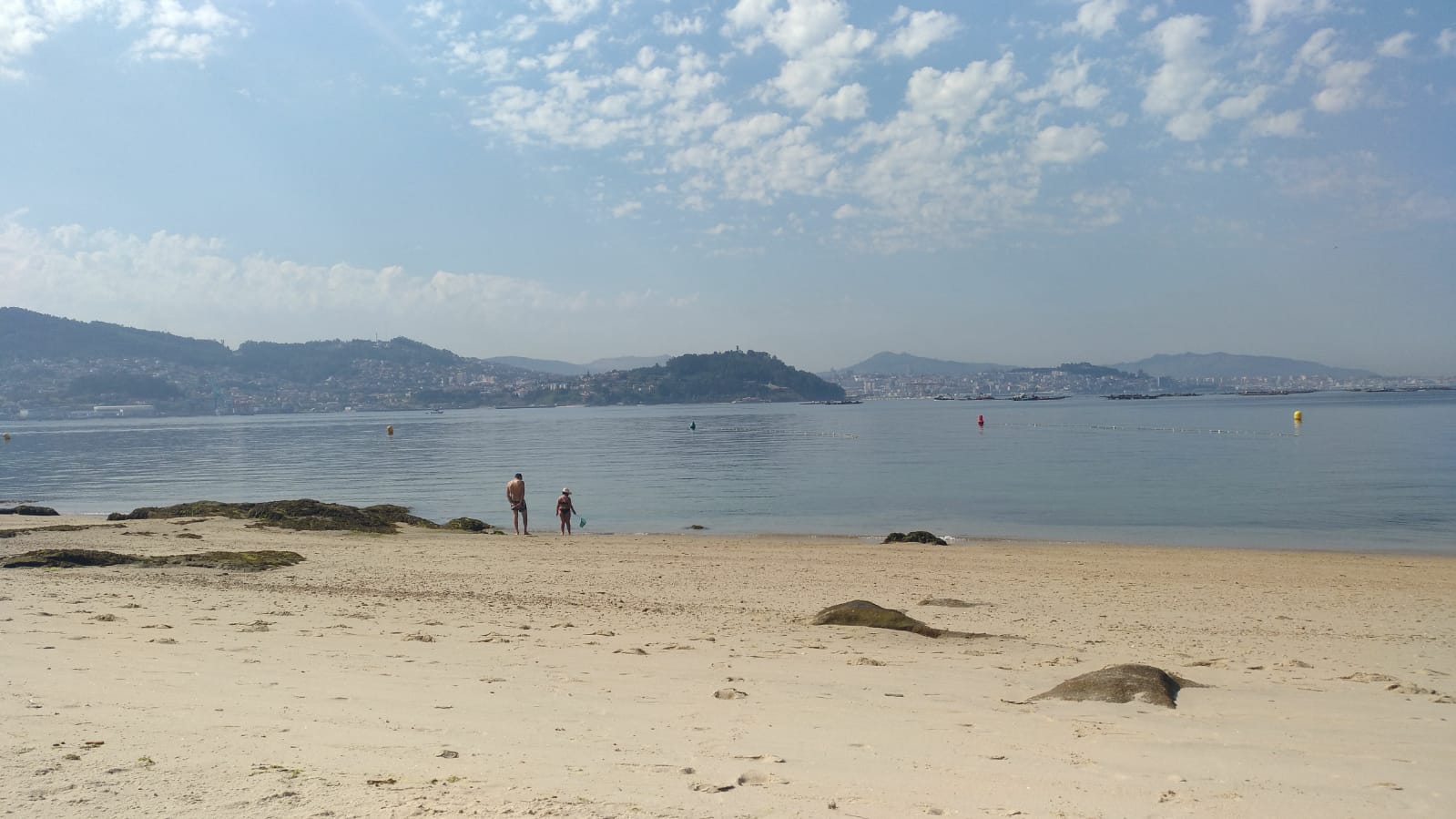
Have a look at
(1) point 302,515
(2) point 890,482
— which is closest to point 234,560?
(1) point 302,515

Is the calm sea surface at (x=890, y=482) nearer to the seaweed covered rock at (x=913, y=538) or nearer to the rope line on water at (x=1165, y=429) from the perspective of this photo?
the rope line on water at (x=1165, y=429)

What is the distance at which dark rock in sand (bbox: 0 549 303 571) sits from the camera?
43.7 ft

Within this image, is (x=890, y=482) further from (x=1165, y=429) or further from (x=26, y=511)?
(x=1165, y=429)

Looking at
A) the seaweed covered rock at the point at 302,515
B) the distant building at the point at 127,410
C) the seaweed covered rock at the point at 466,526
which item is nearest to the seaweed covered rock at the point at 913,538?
the seaweed covered rock at the point at 466,526

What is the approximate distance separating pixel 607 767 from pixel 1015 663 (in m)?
4.63

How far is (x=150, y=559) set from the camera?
14.3 meters

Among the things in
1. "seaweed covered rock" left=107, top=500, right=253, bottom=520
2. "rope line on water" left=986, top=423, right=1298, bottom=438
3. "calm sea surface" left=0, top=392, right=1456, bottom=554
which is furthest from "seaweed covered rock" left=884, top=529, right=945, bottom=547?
"rope line on water" left=986, top=423, right=1298, bottom=438

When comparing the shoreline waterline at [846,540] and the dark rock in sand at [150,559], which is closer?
the dark rock in sand at [150,559]

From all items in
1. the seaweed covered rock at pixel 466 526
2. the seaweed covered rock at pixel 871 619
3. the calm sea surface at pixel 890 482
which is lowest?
the calm sea surface at pixel 890 482

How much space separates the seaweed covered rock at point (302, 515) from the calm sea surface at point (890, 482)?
5.03 meters

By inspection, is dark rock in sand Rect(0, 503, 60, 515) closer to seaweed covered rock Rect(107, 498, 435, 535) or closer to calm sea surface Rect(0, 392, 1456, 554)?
calm sea surface Rect(0, 392, 1456, 554)

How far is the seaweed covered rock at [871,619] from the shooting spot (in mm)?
9609

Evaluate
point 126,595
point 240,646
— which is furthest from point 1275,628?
point 126,595

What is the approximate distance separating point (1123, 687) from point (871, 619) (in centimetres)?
346
